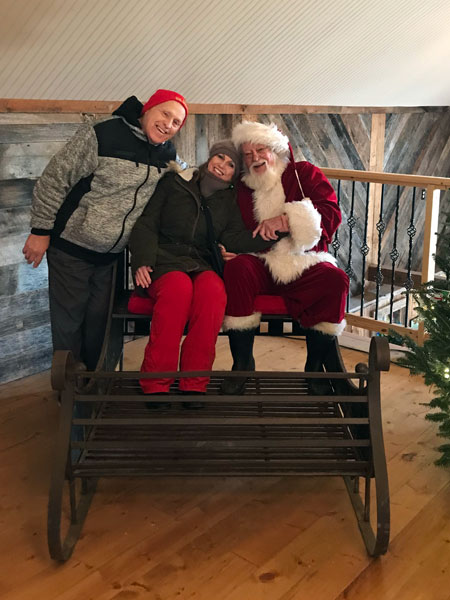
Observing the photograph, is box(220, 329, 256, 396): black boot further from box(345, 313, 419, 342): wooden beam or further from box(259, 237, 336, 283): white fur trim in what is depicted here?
box(345, 313, 419, 342): wooden beam

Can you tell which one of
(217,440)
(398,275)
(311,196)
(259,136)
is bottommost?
(398,275)

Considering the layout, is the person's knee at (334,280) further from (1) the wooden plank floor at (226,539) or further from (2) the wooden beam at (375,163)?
(2) the wooden beam at (375,163)

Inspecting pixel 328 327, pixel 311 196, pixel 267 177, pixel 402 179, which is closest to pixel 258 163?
pixel 267 177

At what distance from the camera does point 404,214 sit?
6.61 metres

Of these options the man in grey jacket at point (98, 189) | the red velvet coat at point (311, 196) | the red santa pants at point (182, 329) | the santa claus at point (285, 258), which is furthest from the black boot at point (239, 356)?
the man in grey jacket at point (98, 189)

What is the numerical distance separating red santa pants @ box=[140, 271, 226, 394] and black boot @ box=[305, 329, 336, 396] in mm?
355

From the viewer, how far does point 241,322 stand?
2.48 meters

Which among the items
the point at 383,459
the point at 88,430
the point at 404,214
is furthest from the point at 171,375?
the point at 404,214

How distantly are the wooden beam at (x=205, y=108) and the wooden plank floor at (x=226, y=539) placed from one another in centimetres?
141

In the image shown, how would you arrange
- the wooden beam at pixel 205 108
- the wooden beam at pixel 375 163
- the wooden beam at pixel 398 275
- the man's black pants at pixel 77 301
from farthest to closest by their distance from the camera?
1. the wooden beam at pixel 398 275
2. the wooden beam at pixel 375 163
3. the wooden beam at pixel 205 108
4. the man's black pants at pixel 77 301

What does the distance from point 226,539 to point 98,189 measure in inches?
50.5

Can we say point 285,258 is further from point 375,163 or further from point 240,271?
point 375,163

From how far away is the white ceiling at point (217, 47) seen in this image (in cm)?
267

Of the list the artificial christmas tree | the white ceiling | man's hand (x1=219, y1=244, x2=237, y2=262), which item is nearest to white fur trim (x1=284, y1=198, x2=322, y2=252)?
man's hand (x1=219, y1=244, x2=237, y2=262)
